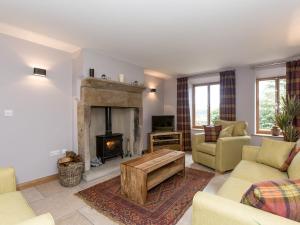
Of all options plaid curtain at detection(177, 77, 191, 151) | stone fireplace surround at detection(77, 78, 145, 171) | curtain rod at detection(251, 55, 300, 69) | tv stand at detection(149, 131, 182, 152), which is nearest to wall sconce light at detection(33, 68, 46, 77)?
stone fireplace surround at detection(77, 78, 145, 171)

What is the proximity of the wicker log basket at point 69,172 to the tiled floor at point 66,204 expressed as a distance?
0.29 feet

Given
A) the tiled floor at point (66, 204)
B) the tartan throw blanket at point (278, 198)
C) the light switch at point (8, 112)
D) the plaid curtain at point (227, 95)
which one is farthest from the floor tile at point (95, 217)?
the plaid curtain at point (227, 95)

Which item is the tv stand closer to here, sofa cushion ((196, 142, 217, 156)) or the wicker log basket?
sofa cushion ((196, 142, 217, 156))

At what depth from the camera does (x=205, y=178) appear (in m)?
2.96

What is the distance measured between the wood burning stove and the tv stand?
0.96m

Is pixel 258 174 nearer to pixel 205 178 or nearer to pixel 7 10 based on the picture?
pixel 205 178

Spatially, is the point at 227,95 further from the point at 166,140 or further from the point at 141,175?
the point at 141,175

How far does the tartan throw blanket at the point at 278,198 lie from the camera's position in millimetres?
885

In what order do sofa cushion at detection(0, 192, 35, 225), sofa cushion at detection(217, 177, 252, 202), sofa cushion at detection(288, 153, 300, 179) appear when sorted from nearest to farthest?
sofa cushion at detection(0, 192, 35, 225) → sofa cushion at detection(217, 177, 252, 202) → sofa cushion at detection(288, 153, 300, 179)

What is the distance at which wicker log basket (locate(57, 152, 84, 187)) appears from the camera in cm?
265

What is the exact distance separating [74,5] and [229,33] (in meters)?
2.08

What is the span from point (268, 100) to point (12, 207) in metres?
4.83

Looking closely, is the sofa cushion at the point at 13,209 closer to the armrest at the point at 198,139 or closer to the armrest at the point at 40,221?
the armrest at the point at 40,221

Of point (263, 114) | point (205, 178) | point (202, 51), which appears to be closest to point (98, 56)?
point (202, 51)
